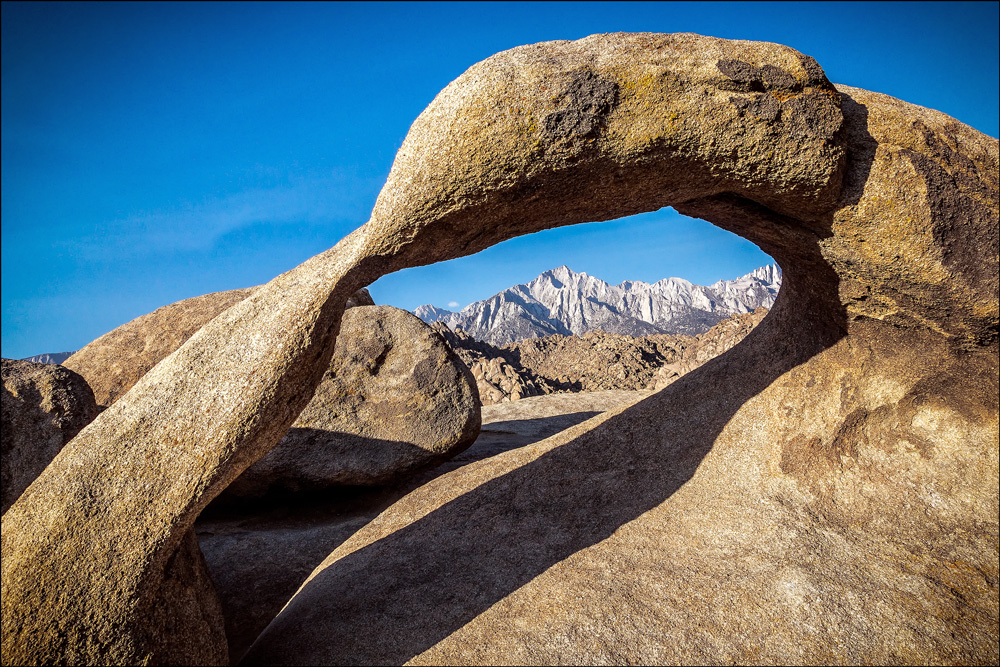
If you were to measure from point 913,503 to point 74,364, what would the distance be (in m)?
9.31

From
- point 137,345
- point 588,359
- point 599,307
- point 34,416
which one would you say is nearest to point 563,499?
point 34,416

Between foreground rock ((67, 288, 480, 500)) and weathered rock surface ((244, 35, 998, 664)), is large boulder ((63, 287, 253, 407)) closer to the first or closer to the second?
foreground rock ((67, 288, 480, 500))

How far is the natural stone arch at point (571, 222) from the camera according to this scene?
2.93 m

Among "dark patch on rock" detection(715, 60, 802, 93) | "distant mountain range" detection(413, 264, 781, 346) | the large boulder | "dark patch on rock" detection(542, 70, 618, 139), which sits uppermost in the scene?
"distant mountain range" detection(413, 264, 781, 346)

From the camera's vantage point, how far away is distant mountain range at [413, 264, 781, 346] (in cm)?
2873

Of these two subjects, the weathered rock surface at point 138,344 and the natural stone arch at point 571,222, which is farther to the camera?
the weathered rock surface at point 138,344

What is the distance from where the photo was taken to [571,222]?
3.92 meters

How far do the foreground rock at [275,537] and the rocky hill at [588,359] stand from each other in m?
8.41

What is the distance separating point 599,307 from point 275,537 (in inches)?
1720

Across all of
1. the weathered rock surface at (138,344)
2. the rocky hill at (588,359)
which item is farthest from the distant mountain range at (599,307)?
the weathered rock surface at (138,344)

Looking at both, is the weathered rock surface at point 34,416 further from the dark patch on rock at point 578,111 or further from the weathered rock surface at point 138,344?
the dark patch on rock at point 578,111

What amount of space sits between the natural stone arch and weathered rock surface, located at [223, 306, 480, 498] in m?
2.65

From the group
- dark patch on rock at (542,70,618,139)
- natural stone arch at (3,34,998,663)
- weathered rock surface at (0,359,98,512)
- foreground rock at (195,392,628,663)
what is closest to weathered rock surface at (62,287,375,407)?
foreground rock at (195,392,628,663)

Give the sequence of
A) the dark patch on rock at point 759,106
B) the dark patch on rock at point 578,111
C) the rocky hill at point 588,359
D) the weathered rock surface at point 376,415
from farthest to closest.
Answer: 1. the rocky hill at point 588,359
2. the weathered rock surface at point 376,415
3. the dark patch on rock at point 759,106
4. the dark patch on rock at point 578,111
